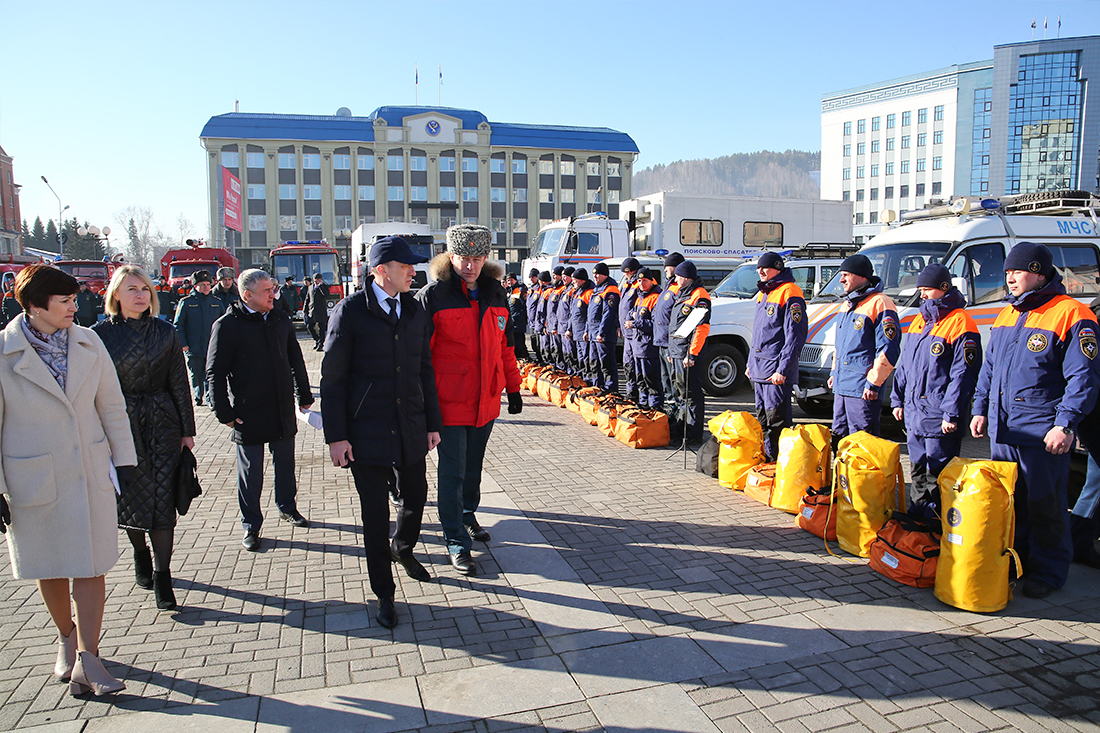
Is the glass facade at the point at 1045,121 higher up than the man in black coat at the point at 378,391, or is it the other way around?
the glass facade at the point at 1045,121

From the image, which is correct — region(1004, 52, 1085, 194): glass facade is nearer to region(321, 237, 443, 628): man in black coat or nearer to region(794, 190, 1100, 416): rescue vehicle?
region(794, 190, 1100, 416): rescue vehicle

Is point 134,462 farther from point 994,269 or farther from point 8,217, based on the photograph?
point 8,217

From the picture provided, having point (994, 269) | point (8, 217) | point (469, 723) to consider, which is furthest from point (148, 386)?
point (8, 217)

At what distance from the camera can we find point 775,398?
6516 millimetres

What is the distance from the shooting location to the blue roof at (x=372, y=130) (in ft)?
197

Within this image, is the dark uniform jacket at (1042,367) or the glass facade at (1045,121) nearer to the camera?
the dark uniform jacket at (1042,367)

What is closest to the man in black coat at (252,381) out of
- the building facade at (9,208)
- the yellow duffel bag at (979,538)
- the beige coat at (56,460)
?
the beige coat at (56,460)

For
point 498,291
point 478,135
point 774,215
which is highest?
point 478,135

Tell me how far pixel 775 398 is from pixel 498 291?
3.20 metres

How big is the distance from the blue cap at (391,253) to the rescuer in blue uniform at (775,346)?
3.87m

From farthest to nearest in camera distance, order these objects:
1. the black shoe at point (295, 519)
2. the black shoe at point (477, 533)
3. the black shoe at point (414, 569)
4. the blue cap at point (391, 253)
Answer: the black shoe at point (295, 519), the black shoe at point (477, 533), the black shoe at point (414, 569), the blue cap at point (391, 253)

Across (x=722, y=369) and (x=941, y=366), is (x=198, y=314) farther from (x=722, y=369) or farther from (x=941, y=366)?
(x=941, y=366)

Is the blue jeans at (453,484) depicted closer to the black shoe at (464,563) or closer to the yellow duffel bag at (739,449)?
the black shoe at (464,563)

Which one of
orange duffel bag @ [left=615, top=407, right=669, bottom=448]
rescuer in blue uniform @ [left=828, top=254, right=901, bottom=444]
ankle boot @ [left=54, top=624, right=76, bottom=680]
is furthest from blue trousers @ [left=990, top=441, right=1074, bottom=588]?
ankle boot @ [left=54, top=624, right=76, bottom=680]
